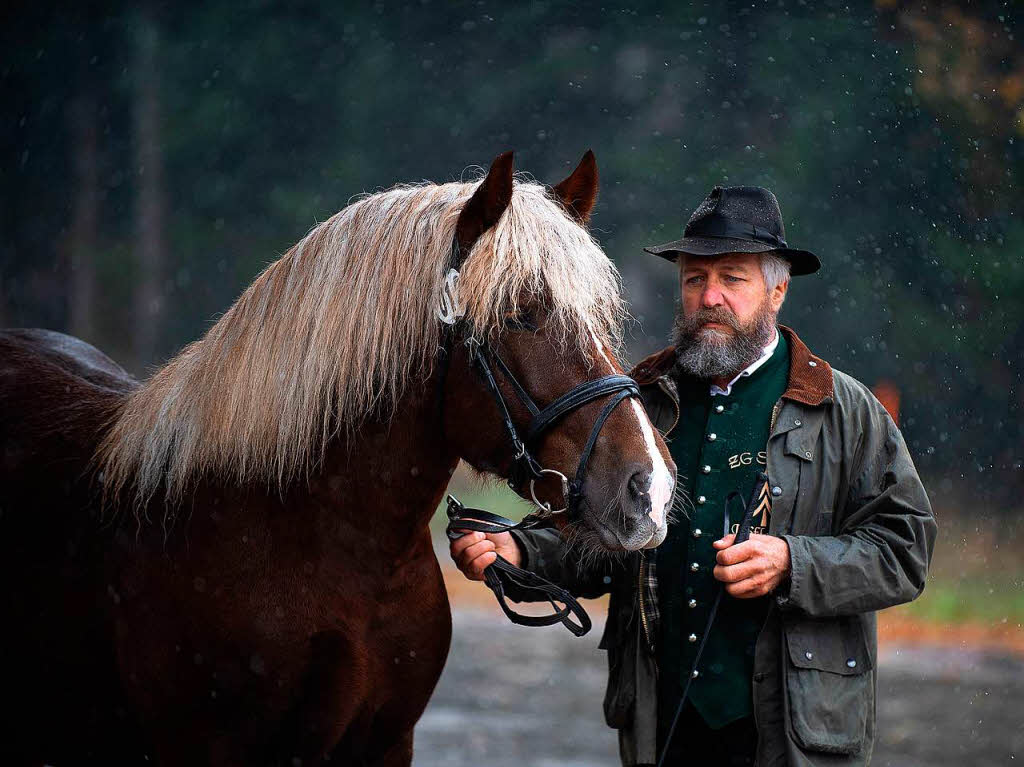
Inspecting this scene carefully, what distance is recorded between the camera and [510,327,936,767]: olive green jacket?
2.39 m

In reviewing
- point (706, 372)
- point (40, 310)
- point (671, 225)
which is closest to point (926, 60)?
point (671, 225)

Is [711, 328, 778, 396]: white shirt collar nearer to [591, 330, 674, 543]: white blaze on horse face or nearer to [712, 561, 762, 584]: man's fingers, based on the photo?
[712, 561, 762, 584]: man's fingers

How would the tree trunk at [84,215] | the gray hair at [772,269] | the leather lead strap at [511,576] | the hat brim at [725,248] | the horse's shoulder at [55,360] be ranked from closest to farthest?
the leather lead strap at [511,576] → the hat brim at [725,248] → the gray hair at [772,269] → the horse's shoulder at [55,360] → the tree trunk at [84,215]

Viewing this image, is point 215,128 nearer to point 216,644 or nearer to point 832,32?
point 832,32

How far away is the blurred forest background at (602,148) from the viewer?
10.2m

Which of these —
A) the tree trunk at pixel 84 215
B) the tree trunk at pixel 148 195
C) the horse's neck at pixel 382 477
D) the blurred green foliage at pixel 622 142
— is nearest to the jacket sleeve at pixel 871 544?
the horse's neck at pixel 382 477

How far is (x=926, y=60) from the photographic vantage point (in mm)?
10141

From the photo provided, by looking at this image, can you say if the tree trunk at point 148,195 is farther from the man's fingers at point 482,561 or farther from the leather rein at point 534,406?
the leather rein at point 534,406

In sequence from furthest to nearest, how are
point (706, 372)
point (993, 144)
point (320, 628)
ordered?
1. point (993, 144)
2. point (706, 372)
3. point (320, 628)

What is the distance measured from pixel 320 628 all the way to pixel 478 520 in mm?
448

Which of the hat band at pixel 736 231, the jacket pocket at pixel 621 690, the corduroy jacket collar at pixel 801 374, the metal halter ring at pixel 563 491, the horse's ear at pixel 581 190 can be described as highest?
the horse's ear at pixel 581 190

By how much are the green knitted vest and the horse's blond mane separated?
45 centimetres

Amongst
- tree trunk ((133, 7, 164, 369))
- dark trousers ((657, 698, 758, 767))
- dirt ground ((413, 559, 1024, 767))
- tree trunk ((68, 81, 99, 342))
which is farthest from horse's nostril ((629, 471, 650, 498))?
tree trunk ((68, 81, 99, 342))

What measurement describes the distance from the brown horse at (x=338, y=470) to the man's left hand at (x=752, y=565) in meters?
0.30
